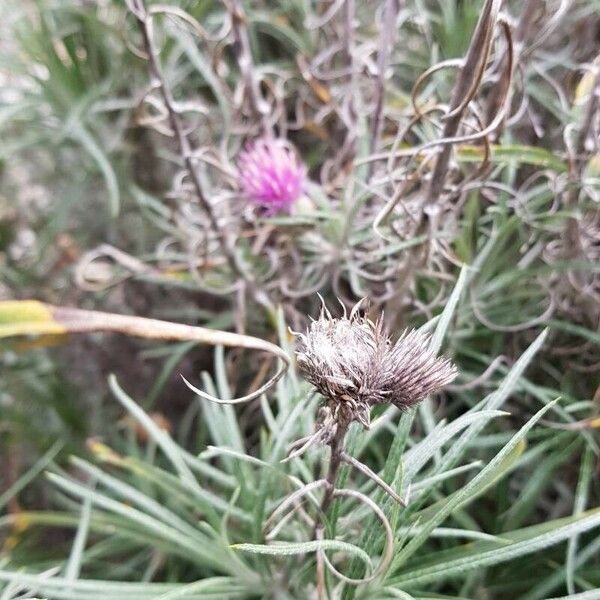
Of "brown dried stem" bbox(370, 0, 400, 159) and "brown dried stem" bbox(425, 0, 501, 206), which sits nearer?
"brown dried stem" bbox(425, 0, 501, 206)

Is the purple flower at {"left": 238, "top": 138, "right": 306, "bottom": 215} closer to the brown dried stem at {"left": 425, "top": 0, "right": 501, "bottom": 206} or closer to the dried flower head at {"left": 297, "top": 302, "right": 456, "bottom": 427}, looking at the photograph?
the brown dried stem at {"left": 425, "top": 0, "right": 501, "bottom": 206}

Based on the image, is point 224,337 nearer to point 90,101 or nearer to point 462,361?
point 462,361

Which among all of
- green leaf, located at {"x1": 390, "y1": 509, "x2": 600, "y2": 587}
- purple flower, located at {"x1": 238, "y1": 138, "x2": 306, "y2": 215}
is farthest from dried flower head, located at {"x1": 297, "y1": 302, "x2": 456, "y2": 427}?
purple flower, located at {"x1": 238, "y1": 138, "x2": 306, "y2": 215}

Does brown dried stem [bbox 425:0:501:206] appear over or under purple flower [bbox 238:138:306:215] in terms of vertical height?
over

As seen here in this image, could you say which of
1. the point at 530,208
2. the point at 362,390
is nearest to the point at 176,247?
the point at 530,208

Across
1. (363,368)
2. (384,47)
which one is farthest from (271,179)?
(363,368)
